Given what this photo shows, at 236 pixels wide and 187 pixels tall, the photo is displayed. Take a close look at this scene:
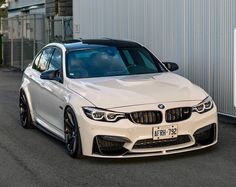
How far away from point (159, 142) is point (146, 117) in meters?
0.35

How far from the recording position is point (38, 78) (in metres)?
9.61

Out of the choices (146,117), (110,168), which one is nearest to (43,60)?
(146,117)

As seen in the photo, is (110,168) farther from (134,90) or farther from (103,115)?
(134,90)

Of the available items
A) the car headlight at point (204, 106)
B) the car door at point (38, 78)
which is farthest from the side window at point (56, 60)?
the car headlight at point (204, 106)

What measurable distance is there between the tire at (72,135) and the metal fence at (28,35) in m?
13.8

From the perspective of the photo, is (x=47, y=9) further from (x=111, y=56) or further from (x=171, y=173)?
(x=171, y=173)

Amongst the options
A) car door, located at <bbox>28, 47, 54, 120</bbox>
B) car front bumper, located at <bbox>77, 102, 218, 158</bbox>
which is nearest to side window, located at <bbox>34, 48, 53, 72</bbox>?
car door, located at <bbox>28, 47, 54, 120</bbox>

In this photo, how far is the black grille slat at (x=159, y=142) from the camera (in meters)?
7.16

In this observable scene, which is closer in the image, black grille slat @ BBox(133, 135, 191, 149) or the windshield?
black grille slat @ BBox(133, 135, 191, 149)

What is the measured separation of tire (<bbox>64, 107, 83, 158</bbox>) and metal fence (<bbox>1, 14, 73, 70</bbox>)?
13792 millimetres

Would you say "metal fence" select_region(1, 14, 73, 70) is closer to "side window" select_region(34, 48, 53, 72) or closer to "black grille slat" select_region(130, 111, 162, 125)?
"side window" select_region(34, 48, 53, 72)

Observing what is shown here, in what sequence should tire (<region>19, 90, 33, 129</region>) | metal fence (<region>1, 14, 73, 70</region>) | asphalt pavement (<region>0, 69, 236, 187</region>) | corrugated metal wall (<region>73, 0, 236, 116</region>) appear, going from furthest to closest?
metal fence (<region>1, 14, 73, 70</region>), corrugated metal wall (<region>73, 0, 236, 116</region>), tire (<region>19, 90, 33, 129</region>), asphalt pavement (<region>0, 69, 236, 187</region>)

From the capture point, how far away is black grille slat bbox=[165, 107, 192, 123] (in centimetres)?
724

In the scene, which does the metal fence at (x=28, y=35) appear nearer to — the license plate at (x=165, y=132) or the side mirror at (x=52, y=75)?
the side mirror at (x=52, y=75)
